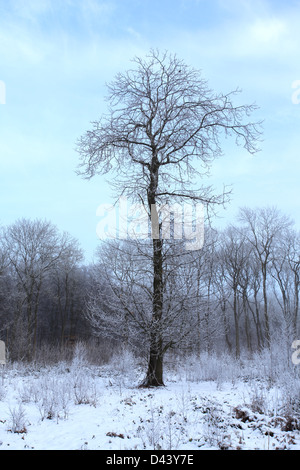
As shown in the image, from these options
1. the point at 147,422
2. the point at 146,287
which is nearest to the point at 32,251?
the point at 146,287

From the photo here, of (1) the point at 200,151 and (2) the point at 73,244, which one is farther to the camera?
(2) the point at 73,244

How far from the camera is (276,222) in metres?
27.6

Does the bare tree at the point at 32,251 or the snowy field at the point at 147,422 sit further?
the bare tree at the point at 32,251

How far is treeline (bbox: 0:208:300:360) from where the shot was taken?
9367 millimetres

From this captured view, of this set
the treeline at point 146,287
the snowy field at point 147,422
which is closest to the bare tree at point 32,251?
the treeline at point 146,287

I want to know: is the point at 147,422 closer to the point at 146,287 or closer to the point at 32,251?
the point at 146,287

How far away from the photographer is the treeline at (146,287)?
9.37 m

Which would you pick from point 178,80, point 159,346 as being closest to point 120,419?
point 159,346

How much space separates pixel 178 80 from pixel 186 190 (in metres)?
3.18

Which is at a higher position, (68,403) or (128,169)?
(128,169)

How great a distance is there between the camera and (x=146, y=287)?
955 centimetres

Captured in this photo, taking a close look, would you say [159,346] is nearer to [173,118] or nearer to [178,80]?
[173,118]

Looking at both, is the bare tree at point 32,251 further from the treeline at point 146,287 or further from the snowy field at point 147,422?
the snowy field at point 147,422

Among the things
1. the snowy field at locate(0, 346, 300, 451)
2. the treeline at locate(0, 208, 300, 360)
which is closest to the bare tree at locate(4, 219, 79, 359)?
the treeline at locate(0, 208, 300, 360)
